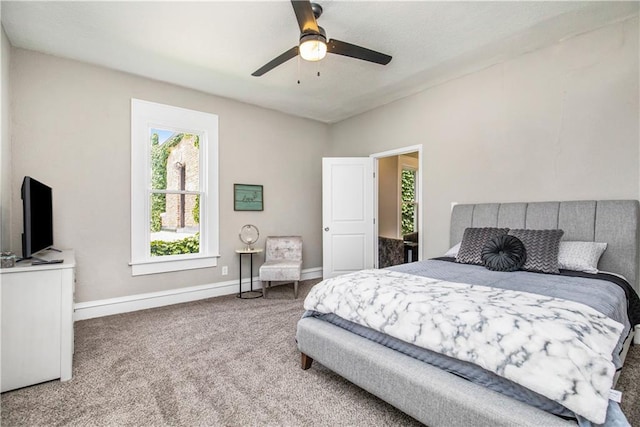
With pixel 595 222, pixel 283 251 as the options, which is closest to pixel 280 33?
pixel 283 251

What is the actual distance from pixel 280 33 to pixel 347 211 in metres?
2.67

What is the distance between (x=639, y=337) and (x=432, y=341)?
2.37 m

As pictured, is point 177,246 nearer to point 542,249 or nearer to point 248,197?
point 248,197

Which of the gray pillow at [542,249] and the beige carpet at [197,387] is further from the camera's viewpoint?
the gray pillow at [542,249]

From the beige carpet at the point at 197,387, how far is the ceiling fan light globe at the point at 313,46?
2.31 meters

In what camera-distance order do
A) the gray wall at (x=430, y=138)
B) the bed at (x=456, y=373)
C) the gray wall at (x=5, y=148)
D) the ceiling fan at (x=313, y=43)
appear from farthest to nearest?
the gray wall at (x=430, y=138), the gray wall at (x=5, y=148), the ceiling fan at (x=313, y=43), the bed at (x=456, y=373)

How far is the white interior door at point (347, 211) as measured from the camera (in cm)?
472

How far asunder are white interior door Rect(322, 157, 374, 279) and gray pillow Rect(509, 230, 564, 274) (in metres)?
2.36

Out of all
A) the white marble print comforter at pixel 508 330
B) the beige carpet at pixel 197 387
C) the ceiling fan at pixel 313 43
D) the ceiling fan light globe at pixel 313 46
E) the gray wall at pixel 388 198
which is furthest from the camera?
the gray wall at pixel 388 198

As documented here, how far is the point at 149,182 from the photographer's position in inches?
145

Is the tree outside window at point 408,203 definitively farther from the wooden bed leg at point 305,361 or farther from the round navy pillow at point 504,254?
the wooden bed leg at point 305,361

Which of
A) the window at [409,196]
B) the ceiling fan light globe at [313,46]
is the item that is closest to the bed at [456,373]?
the ceiling fan light globe at [313,46]

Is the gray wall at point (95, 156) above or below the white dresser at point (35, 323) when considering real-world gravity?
above

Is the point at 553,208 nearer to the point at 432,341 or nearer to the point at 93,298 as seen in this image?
the point at 432,341
